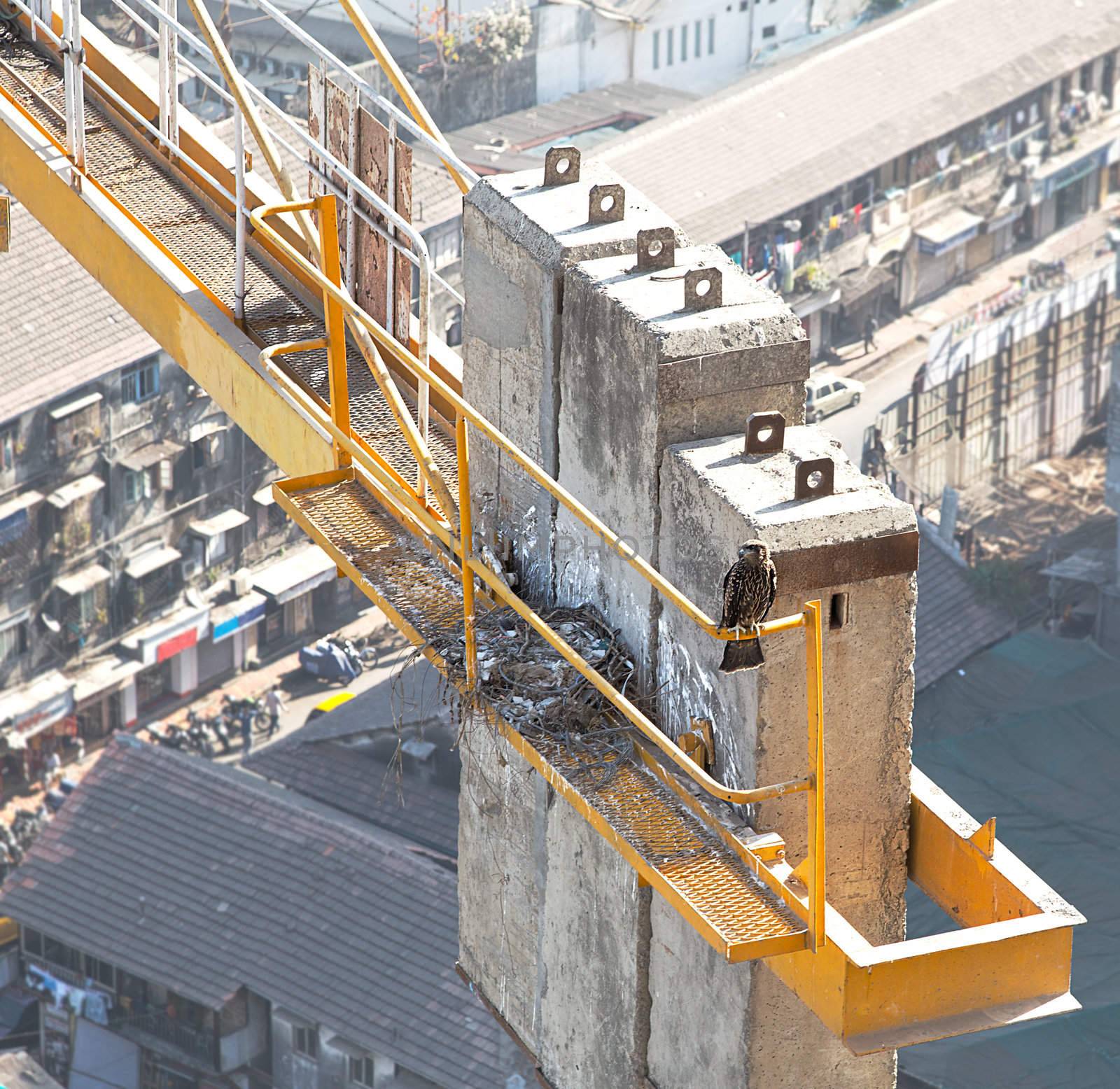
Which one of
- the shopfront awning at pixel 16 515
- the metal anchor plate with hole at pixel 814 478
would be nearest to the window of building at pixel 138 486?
the shopfront awning at pixel 16 515

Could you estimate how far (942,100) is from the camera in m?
50.6

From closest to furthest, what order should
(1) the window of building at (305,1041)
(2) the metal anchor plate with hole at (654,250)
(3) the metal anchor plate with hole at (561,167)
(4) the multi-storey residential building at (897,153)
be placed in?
(2) the metal anchor plate with hole at (654,250) → (3) the metal anchor plate with hole at (561,167) → (1) the window of building at (305,1041) → (4) the multi-storey residential building at (897,153)

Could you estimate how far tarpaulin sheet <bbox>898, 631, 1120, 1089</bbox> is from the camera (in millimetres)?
28859

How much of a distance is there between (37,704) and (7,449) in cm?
451

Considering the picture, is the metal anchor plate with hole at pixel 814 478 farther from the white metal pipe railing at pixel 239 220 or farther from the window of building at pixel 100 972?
the window of building at pixel 100 972

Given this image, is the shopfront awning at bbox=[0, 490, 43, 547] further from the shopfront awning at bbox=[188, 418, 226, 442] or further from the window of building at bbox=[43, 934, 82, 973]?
the window of building at bbox=[43, 934, 82, 973]

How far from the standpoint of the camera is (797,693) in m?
7.47

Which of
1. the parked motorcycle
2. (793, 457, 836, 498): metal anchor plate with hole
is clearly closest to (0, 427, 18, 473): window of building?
the parked motorcycle

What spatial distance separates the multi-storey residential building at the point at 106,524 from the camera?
36.8m

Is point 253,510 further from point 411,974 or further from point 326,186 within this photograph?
point 326,186

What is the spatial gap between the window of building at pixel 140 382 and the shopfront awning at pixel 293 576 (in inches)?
174

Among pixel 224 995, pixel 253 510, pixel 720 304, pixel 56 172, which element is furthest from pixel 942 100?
pixel 720 304

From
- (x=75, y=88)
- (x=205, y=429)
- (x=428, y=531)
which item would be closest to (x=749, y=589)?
(x=428, y=531)

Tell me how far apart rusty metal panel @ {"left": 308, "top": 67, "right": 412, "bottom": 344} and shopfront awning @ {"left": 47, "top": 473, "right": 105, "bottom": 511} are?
27.1 metres
